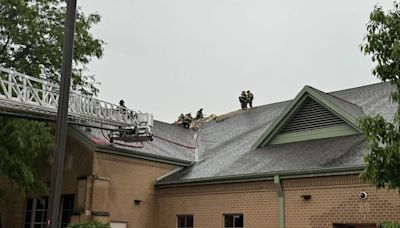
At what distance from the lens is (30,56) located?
17.5m

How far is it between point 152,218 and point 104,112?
5.43 metres

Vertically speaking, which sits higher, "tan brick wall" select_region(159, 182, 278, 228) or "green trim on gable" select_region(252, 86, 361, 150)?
"green trim on gable" select_region(252, 86, 361, 150)

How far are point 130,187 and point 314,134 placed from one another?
7640 millimetres

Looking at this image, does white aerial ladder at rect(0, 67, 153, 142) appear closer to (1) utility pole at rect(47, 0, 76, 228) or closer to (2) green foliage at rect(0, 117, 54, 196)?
(2) green foliage at rect(0, 117, 54, 196)

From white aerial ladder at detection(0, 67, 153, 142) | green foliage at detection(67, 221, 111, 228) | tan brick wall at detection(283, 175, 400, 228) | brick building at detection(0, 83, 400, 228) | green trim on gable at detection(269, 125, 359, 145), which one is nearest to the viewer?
white aerial ladder at detection(0, 67, 153, 142)

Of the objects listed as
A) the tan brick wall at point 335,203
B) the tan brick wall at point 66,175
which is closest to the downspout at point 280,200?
the tan brick wall at point 335,203

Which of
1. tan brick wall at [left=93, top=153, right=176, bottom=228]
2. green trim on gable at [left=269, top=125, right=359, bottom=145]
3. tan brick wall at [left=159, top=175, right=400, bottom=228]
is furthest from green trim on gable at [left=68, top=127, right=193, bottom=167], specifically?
green trim on gable at [left=269, top=125, right=359, bottom=145]

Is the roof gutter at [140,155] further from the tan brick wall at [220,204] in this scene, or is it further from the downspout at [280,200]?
the downspout at [280,200]

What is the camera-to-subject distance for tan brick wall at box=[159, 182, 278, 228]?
17484mm

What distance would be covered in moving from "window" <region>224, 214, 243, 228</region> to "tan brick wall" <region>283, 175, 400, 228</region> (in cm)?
216

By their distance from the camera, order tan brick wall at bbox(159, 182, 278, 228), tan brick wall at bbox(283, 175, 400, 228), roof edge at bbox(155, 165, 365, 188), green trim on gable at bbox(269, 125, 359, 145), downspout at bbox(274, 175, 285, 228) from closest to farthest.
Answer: tan brick wall at bbox(283, 175, 400, 228)
roof edge at bbox(155, 165, 365, 188)
downspout at bbox(274, 175, 285, 228)
tan brick wall at bbox(159, 182, 278, 228)
green trim on gable at bbox(269, 125, 359, 145)

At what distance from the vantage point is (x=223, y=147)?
925 inches

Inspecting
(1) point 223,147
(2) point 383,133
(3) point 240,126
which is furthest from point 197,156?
(2) point 383,133

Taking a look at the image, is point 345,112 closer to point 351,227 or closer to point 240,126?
point 351,227
